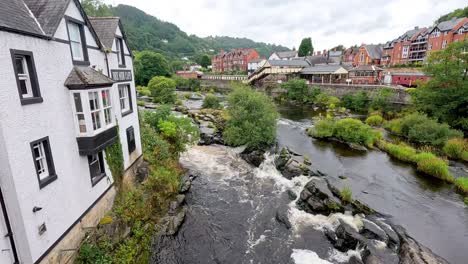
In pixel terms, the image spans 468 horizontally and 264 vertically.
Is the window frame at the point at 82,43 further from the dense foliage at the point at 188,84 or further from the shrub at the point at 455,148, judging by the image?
the dense foliage at the point at 188,84

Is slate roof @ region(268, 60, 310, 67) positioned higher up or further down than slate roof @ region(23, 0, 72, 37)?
higher up

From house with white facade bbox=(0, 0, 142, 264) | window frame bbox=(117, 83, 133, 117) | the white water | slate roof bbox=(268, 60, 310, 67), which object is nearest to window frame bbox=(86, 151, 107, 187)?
house with white facade bbox=(0, 0, 142, 264)

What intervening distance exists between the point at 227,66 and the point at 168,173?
339 feet

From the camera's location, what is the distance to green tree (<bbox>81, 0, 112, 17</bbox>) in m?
29.9

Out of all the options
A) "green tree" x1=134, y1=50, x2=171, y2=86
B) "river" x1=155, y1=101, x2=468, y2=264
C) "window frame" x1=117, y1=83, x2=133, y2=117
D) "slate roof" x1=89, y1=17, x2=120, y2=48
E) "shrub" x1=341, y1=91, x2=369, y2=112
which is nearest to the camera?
"river" x1=155, y1=101, x2=468, y2=264

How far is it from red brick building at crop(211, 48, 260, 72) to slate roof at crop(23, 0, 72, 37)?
97.6 metres

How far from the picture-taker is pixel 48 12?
9.21 metres

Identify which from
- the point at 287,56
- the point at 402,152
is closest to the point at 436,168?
the point at 402,152

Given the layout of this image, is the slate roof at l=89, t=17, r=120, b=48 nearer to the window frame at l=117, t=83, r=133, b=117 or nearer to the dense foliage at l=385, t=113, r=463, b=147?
the window frame at l=117, t=83, r=133, b=117

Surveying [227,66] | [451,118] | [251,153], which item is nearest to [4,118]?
[251,153]

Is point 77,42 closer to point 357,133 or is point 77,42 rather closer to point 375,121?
point 357,133

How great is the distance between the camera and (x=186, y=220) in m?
14.5

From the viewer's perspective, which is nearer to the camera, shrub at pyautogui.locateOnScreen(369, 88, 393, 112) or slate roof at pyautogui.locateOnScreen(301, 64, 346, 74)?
shrub at pyautogui.locateOnScreen(369, 88, 393, 112)

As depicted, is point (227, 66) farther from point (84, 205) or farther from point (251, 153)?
point (84, 205)
